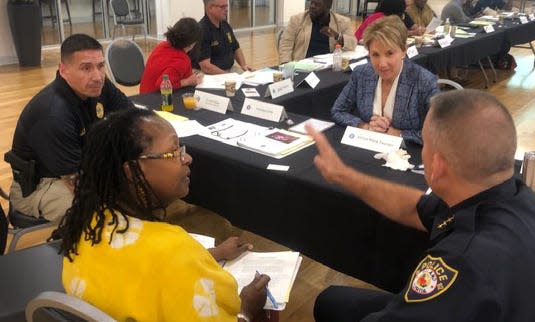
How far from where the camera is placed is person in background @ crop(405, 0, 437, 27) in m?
5.52

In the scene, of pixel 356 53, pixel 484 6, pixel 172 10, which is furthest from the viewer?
pixel 172 10

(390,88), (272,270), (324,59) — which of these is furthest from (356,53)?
(272,270)

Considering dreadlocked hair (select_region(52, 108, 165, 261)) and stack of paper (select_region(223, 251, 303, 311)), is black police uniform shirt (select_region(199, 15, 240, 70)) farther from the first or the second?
dreadlocked hair (select_region(52, 108, 165, 261))

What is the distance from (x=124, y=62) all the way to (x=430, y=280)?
3164mm

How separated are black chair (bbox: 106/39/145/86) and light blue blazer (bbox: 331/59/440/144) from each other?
1.75 metres

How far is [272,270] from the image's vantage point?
1.47m

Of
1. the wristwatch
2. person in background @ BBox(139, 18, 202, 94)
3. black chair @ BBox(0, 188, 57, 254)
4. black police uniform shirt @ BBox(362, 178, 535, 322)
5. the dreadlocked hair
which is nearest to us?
black police uniform shirt @ BBox(362, 178, 535, 322)

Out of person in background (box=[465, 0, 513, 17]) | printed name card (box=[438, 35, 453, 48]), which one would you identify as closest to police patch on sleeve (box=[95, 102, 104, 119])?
printed name card (box=[438, 35, 453, 48])

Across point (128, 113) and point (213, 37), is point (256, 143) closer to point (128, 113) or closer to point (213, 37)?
point (128, 113)

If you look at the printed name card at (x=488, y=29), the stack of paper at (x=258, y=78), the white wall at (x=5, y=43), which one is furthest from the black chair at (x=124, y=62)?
the printed name card at (x=488, y=29)

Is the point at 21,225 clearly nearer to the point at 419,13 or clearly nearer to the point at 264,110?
the point at 264,110

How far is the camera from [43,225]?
201 centimetres

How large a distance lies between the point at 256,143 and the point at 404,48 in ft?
2.96

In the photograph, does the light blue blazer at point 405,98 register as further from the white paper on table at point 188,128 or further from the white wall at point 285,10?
the white wall at point 285,10
